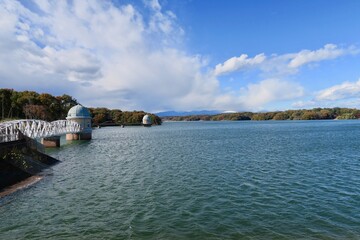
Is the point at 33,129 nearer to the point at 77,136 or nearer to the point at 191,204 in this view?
the point at 77,136

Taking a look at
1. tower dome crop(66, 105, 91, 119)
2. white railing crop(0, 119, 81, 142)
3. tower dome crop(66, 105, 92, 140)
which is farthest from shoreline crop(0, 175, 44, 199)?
tower dome crop(66, 105, 91, 119)

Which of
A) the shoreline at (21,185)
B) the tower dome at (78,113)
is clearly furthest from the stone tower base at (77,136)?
the shoreline at (21,185)

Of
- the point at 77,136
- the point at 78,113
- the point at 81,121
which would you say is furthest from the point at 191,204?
the point at 78,113

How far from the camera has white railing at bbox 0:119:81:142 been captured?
34.5m

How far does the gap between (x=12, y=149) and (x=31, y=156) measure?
3.32m

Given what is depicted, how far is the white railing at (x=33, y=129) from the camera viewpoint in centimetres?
3450

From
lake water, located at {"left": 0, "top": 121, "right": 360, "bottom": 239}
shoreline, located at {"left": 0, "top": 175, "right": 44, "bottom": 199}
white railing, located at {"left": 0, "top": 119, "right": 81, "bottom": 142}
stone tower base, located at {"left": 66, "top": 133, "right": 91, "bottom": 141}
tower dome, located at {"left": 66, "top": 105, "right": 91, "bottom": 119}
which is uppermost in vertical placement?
tower dome, located at {"left": 66, "top": 105, "right": 91, "bottom": 119}

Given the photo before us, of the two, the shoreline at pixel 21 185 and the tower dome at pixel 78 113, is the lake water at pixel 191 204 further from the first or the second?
the tower dome at pixel 78 113

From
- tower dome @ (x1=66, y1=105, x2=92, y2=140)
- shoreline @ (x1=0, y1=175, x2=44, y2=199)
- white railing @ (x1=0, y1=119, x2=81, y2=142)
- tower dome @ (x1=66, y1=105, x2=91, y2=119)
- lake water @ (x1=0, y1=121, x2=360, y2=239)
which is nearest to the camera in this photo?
lake water @ (x1=0, y1=121, x2=360, y2=239)

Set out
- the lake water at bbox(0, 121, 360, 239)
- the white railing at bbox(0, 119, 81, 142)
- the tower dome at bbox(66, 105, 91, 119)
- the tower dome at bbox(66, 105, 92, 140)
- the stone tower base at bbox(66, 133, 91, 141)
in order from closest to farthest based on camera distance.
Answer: the lake water at bbox(0, 121, 360, 239), the white railing at bbox(0, 119, 81, 142), the stone tower base at bbox(66, 133, 91, 141), the tower dome at bbox(66, 105, 92, 140), the tower dome at bbox(66, 105, 91, 119)

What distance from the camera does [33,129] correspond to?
54.3 metres

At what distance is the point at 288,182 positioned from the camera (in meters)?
24.0

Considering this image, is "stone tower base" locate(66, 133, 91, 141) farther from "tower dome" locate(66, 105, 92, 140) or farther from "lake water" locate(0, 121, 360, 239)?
"lake water" locate(0, 121, 360, 239)

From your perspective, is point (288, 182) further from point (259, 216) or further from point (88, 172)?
point (88, 172)
